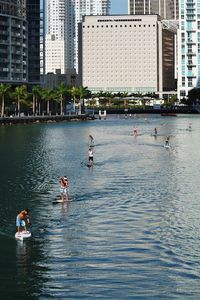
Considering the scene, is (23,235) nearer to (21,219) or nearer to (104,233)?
(21,219)

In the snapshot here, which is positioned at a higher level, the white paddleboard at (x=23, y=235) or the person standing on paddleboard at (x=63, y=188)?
the person standing on paddleboard at (x=63, y=188)

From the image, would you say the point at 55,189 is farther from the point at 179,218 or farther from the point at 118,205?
the point at 179,218

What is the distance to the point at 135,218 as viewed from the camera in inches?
1752

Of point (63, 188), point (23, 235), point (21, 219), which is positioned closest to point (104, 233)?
point (23, 235)

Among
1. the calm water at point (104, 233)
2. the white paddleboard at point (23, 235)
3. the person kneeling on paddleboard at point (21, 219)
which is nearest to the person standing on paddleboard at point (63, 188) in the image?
the calm water at point (104, 233)

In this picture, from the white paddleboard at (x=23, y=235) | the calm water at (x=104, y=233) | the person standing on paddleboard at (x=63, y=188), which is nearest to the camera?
A: the calm water at (x=104, y=233)

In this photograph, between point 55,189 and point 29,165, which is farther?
point 29,165

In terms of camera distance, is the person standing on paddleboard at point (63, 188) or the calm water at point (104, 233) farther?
the person standing on paddleboard at point (63, 188)

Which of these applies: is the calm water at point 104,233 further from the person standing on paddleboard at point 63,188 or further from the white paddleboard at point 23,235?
the person standing on paddleboard at point 63,188

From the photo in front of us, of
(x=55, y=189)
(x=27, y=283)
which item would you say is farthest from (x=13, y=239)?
(x=55, y=189)

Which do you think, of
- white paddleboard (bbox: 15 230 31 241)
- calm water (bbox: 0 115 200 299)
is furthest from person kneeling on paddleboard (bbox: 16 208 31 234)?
calm water (bbox: 0 115 200 299)

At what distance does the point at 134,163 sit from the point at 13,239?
45.0 metres

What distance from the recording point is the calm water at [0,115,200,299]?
97.5 ft

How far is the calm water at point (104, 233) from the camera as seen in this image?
29703mm
